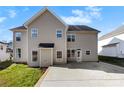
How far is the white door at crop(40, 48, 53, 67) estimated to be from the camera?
25797mm

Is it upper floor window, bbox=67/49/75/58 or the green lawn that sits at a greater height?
upper floor window, bbox=67/49/75/58

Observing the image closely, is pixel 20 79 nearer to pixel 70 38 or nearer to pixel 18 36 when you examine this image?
pixel 18 36

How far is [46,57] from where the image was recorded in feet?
85.0

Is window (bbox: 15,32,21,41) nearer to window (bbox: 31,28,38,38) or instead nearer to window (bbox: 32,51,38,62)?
window (bbox: 31,28,38,38)

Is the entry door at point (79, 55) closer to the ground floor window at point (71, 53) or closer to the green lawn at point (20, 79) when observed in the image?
the ground floor window at point (71, 53)

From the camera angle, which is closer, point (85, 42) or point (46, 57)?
point (46, 57)

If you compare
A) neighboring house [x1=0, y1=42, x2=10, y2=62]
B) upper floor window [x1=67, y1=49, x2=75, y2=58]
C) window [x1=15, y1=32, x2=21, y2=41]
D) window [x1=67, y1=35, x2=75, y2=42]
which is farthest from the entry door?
neighboring house [x1=0, y1=42, x2=10, y2=62]

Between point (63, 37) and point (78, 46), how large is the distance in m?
3.38

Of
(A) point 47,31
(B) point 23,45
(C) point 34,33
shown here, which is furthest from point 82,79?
(B) point 23,45

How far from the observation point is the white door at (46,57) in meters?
25.8

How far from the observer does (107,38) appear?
4791 cm
